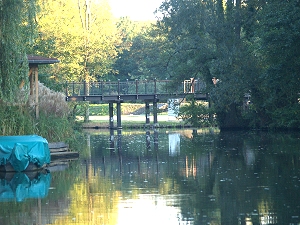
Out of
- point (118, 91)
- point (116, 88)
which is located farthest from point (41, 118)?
point (116, 88)

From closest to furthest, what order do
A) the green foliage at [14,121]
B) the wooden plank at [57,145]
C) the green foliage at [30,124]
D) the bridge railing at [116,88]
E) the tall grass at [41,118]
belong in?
the green foliage at [14,121] < the green foliage at [30,124] < the tall grass at [41,118] < the wooden plank at [57,145] < the bridge railing at [116,88]

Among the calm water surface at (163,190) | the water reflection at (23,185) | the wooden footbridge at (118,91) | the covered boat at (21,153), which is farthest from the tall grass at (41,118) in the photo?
the wooden footbridge at (118,91)

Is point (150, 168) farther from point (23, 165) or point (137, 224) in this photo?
point (137, 224)

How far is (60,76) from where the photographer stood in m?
60.2

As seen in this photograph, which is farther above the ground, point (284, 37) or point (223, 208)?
point (284, 37)

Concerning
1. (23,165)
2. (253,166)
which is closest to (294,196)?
(253,166)

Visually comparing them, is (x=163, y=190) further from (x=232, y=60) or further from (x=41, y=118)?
(x=232, y=60)

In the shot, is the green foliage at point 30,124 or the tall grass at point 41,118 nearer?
the green foliage at point 30,124

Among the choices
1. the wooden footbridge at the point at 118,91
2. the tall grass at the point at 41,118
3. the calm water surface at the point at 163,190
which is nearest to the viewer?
the calm water surface at the point at 163,190

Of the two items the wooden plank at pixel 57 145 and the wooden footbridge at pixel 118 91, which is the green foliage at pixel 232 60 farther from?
the wooden plank at pixel 57 145

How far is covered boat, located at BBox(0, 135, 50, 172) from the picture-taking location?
80.1 ft

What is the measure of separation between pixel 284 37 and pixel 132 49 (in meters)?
54.0

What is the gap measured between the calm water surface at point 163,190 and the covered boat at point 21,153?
91 centimetres

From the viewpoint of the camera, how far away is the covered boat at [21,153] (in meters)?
24.4
